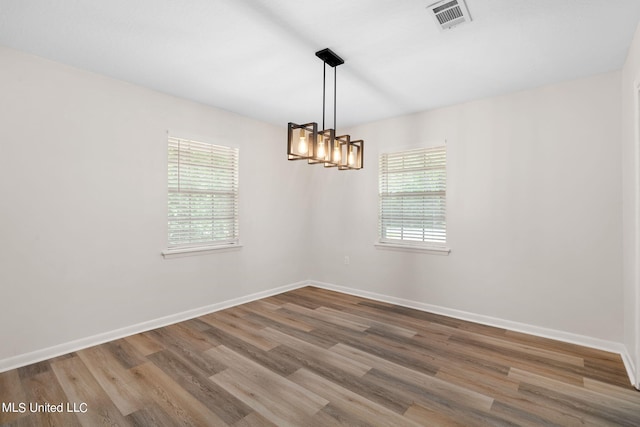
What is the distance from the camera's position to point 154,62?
2805 millimetres

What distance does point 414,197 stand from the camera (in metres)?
4.23

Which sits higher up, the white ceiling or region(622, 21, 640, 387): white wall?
the white ceiling

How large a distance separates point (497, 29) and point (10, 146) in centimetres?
390

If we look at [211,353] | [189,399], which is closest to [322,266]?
[211,353]

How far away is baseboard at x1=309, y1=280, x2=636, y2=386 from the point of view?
285cm

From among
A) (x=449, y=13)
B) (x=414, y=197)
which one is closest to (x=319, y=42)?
(x=449, y=13)

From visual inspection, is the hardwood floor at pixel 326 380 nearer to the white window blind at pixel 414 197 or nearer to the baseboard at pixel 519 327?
the baseboard at pixel 519 327

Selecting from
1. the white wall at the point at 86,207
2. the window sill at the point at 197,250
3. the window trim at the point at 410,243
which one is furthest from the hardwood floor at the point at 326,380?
the window trim at the point at 410,243

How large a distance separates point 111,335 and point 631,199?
4.78 meters

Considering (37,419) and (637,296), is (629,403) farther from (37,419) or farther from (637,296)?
(37,419)

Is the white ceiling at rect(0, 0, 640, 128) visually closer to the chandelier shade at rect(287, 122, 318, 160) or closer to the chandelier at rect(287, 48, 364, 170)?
the chandelier at rect(287, 48, 364, 170)

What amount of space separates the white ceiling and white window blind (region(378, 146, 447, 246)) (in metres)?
0.94

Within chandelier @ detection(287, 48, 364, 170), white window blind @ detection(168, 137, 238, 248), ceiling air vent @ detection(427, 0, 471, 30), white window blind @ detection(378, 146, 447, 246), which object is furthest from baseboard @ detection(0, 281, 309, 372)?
ceiling air vent @ detection(427, 0, 471, 30)

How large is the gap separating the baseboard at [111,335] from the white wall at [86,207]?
46 millimetres
